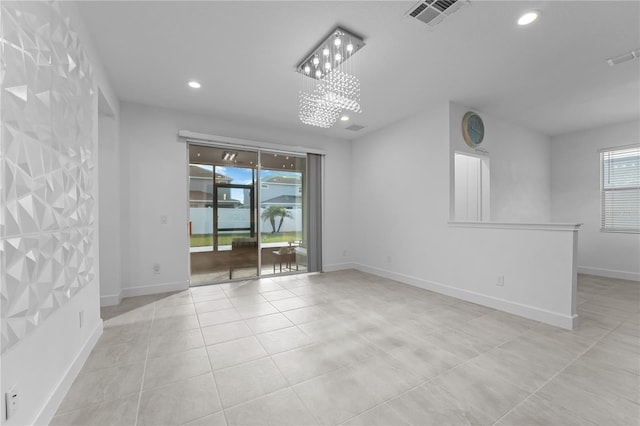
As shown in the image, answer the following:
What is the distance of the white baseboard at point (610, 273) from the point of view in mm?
4605

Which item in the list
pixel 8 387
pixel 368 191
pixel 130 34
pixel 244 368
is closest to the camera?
pixel 8 387

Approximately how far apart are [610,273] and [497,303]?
3.50 m

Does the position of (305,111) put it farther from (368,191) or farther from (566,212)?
(566,212)

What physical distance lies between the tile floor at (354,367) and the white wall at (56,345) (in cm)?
13

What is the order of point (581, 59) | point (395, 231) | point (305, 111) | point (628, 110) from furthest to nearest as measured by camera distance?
point (395, 231) < point (628, 110) < point (305, 111) < point (581, 59)

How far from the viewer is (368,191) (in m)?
5.37

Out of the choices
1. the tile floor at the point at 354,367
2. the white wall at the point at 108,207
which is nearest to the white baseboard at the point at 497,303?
the tile floor at the point at 354,367

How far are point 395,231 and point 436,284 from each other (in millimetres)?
1139

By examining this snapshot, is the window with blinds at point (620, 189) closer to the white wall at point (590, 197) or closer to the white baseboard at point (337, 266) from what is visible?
the white wall at point (590, 197)

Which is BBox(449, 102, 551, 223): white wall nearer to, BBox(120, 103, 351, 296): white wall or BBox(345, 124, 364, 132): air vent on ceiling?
BBox(345, 124, 364, 132): air vent on ceiling

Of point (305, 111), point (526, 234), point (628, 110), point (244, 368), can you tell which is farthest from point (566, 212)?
point (244, 368)

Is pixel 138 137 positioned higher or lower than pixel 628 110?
lower

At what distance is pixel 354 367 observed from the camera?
6.70ft

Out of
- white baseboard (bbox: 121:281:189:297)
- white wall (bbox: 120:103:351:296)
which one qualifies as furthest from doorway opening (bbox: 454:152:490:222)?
white baseboard (bbox: 121:281:189:297)
